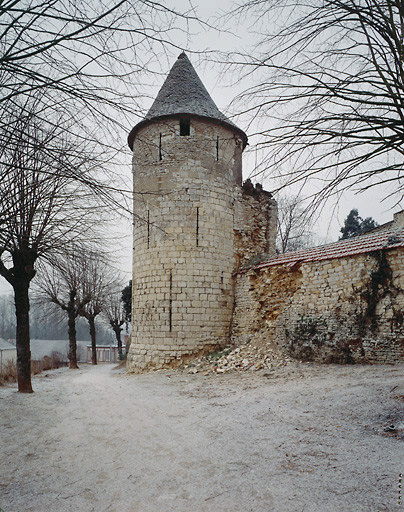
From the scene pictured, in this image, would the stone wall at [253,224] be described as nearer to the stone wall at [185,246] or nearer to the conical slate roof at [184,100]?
the stone wall at [185,246]

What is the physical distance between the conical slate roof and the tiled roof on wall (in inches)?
163

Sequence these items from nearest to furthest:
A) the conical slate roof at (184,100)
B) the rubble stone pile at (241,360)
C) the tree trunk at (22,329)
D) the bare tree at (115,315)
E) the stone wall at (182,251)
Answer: the tree trunk at (22,329), the rubble stone pile at (241,360), the stone wall at (182,251), the conical slate roof at (184,100), the bare tree at (115,315)

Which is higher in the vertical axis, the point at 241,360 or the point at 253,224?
the point at 253,224

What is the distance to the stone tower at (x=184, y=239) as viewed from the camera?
36.7 feet

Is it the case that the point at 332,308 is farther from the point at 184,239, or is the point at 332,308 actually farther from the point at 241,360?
the point at 184,239

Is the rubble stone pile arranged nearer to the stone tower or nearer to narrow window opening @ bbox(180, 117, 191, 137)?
the stone tower

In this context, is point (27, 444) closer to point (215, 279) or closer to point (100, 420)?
point (100, 420)

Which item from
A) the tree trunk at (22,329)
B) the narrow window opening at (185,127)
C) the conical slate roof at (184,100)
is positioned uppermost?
the conical slate roof at (184,100)

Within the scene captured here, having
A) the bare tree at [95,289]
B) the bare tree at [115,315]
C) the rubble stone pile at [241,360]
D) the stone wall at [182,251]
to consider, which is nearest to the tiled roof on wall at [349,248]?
the stone wall at [182,251]

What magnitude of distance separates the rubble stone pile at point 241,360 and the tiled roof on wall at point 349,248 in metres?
2.51

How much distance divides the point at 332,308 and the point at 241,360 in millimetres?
2765

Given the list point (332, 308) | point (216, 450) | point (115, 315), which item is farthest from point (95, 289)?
point (216, 450)

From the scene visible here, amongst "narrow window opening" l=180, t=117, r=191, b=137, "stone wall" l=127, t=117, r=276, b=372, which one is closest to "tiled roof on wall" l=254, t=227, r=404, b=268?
"stone wall" l=127, t=117, r=276, b=372

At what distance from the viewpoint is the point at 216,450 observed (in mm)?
3953
